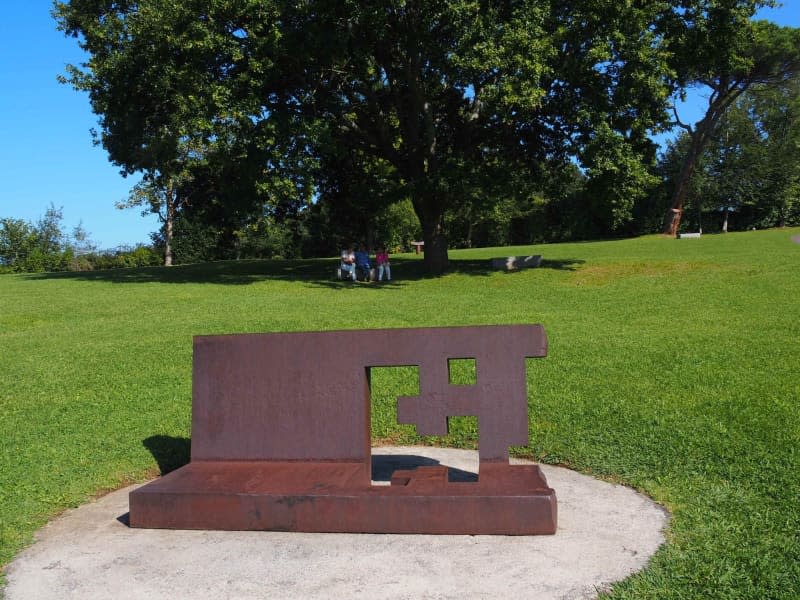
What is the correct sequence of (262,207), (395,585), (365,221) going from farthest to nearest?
(365,221), (262,207), (395,585)

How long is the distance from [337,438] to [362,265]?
59.5ft

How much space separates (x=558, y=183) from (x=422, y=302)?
10305 mm

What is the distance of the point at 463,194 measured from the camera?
20828 millimetres

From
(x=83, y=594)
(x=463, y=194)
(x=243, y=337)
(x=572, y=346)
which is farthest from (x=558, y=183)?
(x=83, y=594)

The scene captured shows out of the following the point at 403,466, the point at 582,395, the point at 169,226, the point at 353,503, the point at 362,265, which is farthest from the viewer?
the point at 169,226

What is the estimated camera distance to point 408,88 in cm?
2127

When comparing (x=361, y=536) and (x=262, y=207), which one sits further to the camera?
(x=262, y=207)

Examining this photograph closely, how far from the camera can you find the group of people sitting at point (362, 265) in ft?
71.5

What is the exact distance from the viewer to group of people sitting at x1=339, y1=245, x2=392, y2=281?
21.8 metres

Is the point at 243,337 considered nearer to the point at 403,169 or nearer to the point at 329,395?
the point at 329,395

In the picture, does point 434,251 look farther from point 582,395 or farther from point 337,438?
point 337,438

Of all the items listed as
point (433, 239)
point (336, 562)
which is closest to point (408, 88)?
point (433, 239)

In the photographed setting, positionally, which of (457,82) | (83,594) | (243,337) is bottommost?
(83,594)

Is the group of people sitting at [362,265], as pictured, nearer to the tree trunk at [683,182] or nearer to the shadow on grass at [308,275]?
the shadow on grass at [308,275]
